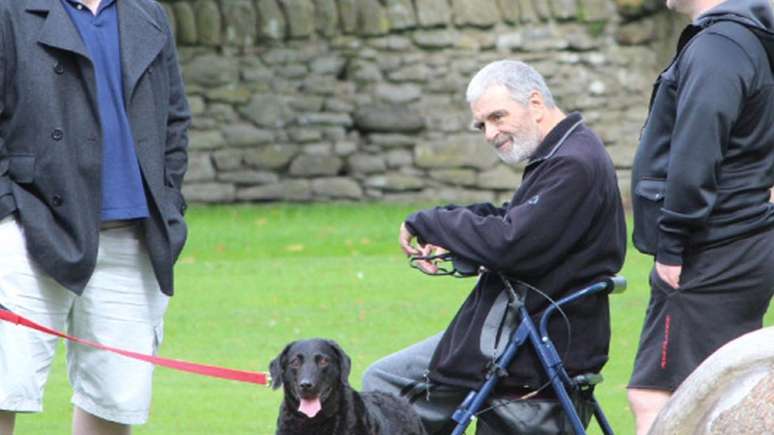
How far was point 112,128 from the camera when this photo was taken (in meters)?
6.25

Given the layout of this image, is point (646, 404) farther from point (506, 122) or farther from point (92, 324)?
point (92, 324)

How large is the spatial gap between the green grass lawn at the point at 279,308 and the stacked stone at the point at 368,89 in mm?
1621

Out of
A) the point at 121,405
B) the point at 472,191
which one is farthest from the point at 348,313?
the point at 472,191

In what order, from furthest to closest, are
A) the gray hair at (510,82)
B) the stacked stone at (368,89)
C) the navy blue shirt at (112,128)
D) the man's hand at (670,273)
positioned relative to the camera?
the stacked stone at (368,89) < the gray hair at (510,82) < the navy blue shirt at (112,128) < the man's hand at (670,273)

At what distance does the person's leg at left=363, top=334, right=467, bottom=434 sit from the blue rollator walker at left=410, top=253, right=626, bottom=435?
0.76ft

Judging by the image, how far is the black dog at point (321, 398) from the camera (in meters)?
6.13

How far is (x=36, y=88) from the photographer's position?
20.2 ft

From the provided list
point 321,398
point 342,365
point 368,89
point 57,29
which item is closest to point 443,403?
point 342,365

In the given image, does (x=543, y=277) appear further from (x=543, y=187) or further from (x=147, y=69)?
(x=147, y=69)

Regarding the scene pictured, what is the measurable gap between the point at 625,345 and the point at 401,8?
1111 cm

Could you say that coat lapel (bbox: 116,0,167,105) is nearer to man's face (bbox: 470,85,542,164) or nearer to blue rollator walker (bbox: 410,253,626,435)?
man's face (bbox: 470,85,542,164)

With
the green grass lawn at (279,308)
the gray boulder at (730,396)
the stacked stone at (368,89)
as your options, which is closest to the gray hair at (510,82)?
the gray boulder at (730,396)

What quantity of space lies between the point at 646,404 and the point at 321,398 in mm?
1102

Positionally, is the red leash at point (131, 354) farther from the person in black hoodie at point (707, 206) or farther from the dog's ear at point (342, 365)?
the person in black hoodie at point (707, 206)
